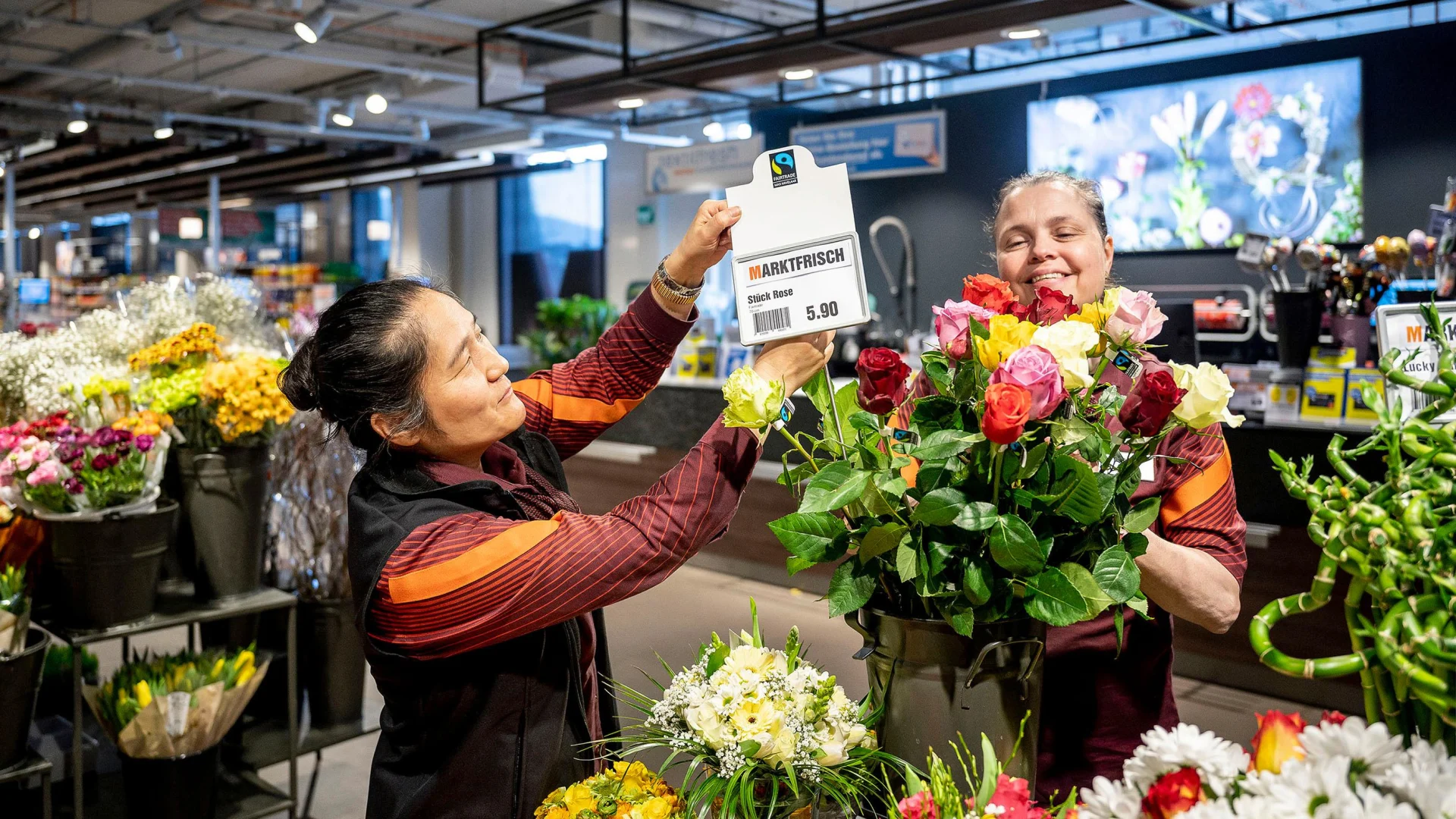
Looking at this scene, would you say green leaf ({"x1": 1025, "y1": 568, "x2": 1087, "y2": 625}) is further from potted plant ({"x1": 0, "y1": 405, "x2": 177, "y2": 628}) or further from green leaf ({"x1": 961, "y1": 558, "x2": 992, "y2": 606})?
potted plant ({"x1": 0, "y1": 405, "x2": 177, "y2": 628})

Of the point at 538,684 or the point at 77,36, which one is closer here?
A: the point at 538,684

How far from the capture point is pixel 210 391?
280 cm

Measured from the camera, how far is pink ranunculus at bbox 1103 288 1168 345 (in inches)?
39.7

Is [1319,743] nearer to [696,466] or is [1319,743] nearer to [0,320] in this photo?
[696,466]

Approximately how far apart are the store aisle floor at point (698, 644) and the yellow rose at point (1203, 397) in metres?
1.84

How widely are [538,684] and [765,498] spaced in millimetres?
4376

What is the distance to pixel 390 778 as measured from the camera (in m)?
1.39

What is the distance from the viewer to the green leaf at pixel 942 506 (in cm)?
96

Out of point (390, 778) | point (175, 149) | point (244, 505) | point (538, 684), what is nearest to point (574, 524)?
point (538, 684)

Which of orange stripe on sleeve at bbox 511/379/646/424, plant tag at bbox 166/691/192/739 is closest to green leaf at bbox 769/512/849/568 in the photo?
orange stripe on sleeve at bbox 511/379/646/424

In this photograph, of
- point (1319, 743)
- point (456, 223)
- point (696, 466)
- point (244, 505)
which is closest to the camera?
point (1319, 743)

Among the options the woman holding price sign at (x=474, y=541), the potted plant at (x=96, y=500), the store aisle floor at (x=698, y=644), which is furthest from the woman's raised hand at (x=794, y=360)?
the potted plant at (x=96, y=500)

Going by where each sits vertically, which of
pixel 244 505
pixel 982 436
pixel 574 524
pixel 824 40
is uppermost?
pixel 824 40

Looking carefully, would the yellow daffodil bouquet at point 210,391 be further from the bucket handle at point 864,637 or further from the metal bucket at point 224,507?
the bucket handle at point 864,637
